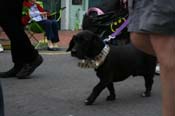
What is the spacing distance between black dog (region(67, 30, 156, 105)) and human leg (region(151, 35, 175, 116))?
2303mm

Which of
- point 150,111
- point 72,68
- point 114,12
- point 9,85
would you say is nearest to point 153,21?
point 150,111

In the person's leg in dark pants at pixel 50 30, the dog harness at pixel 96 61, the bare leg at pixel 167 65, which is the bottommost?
the person's leg in dark pants at pixel 50 30

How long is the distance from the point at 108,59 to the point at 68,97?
0.73m

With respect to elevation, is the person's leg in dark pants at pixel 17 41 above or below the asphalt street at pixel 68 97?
above

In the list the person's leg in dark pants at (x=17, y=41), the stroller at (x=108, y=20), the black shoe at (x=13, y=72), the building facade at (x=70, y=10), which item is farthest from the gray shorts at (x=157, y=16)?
the building facade at (x=70, y=10)

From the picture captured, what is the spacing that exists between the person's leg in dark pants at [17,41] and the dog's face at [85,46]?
1.46 metres

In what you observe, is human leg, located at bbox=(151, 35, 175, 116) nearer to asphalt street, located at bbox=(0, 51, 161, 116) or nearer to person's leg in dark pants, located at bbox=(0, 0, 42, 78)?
asphalt street, located at bbox=(0, 51, 161, 116)

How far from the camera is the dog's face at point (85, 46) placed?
508 cm

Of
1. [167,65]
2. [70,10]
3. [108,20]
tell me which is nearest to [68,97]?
[167,65]

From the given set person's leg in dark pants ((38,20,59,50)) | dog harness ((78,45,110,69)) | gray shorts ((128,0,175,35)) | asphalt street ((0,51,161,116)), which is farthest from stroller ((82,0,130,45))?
gray shorts ((128,0,175,35))

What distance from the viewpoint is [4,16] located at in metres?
6.30

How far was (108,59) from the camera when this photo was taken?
5.27 meters

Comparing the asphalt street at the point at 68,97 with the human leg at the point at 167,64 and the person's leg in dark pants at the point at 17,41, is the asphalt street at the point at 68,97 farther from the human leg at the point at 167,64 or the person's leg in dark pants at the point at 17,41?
the human leg at the point at 167,64

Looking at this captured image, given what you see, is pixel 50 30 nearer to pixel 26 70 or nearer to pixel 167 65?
pixel 26 70
